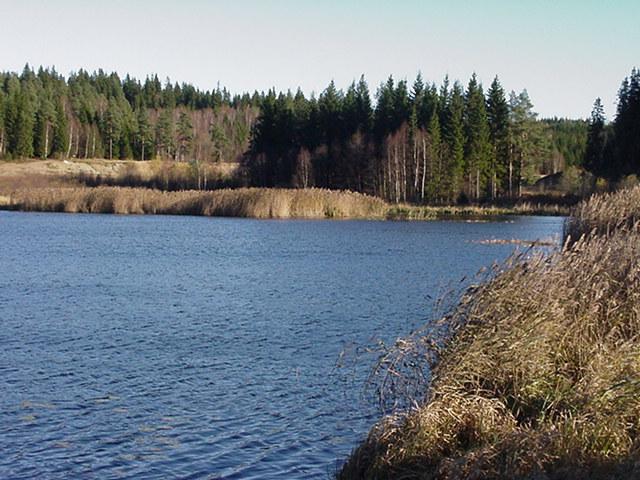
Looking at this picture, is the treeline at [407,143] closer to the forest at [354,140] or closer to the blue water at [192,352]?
the forest at [354,140]

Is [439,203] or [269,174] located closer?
[439,203]

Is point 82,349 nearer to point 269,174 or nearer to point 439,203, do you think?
point 439,203

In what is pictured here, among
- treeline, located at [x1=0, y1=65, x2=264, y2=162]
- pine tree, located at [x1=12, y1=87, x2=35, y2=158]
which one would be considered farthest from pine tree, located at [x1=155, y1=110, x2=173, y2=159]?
pine tree, located at [x1=12, y1=87, x2=35, y2=158]

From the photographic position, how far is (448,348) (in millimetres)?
10555

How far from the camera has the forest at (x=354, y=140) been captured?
80.6 metres

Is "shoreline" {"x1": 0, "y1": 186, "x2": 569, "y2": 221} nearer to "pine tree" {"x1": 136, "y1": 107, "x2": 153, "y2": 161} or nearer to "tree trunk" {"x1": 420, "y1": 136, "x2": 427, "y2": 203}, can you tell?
"tree trunk" {"x1": 420, "y1": 136, "x2": 427, "y2": 203}

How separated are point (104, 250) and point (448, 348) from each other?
86.9 feet

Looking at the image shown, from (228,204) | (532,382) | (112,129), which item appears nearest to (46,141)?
(112,129)

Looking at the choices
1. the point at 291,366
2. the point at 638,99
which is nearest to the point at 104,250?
the point at 291,366

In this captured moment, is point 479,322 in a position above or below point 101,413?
above

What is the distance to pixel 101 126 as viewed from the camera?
126 m

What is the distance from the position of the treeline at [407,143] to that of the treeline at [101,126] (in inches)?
679

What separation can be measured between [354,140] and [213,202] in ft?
96.7

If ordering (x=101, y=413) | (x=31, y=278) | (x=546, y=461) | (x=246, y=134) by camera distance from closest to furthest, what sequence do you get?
(x=546, y=461) < (x=101, y=413) < (x=31, y=278) < (x=246, y=134)
